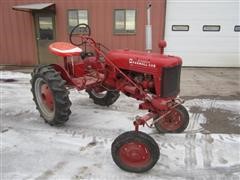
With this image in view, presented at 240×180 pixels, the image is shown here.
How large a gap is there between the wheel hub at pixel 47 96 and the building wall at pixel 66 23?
15.3 ft

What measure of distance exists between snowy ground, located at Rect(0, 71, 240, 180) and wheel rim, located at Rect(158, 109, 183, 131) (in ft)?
0.38

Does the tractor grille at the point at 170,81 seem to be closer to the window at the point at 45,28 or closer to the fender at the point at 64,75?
the fender at the point at 64,75

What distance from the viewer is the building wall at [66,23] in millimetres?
7914

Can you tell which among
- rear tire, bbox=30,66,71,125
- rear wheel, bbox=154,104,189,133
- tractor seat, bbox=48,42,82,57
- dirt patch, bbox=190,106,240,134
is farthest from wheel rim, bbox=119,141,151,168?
tractor seat, bbox=48,42,82,57

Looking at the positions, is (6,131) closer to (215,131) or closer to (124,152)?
(124,152)

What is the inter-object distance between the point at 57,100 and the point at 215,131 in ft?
6.99

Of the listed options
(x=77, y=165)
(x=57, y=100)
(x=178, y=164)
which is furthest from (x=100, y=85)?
(x=178, y=164)

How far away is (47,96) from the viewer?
3844 mm

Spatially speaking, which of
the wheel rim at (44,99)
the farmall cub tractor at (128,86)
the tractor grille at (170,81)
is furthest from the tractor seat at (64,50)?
the tractor grille at (170,81)

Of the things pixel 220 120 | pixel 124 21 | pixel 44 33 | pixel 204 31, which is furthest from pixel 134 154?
pixel 44 33

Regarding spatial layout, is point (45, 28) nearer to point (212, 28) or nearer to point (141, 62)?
point (212, 28)

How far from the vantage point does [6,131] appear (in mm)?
3736

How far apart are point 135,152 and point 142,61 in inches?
41.5

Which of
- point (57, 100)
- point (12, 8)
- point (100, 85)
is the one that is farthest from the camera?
point (12, 8)
